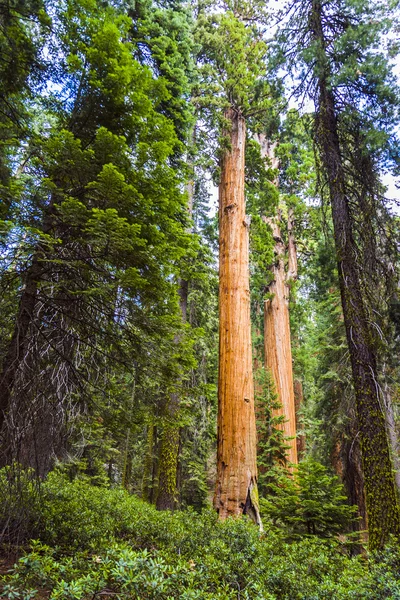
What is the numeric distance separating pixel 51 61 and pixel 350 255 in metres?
5.03

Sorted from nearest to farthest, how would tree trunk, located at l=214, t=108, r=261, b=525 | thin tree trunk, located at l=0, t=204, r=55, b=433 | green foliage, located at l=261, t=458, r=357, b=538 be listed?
1. thin tree trunk, located at l=0, t=204, r=55, b=433
2. tree trunk, located at l=214, t=108, r=261, b=525
3. green foliage, located at l=261, t=458, r=357, b=538

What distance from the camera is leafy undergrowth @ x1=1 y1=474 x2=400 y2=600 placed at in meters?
2.22

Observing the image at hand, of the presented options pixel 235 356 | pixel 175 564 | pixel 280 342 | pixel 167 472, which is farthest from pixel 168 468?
pixel 175 564

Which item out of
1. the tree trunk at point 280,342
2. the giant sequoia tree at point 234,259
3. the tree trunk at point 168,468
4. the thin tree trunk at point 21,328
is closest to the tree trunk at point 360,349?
the giant sequoia tree at point 234,259

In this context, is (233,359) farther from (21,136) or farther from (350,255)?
(21,136)

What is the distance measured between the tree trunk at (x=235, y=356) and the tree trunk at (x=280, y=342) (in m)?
3.73

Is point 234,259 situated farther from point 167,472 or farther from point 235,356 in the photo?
point 167,472

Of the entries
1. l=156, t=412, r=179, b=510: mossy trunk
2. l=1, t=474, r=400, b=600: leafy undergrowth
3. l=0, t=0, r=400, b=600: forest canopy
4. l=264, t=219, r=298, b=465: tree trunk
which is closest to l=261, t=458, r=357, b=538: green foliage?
l=0, t=0, r=400, b=600: forest canopy

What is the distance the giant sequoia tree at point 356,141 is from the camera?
4.79 m

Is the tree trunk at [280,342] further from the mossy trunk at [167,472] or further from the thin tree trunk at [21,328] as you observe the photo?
the thin tree trunk at [21,328]

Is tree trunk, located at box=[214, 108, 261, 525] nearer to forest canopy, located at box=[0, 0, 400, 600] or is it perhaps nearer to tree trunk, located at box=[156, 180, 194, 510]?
forest canopy, located at box=[0, 0, 400, 600]

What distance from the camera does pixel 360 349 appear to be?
4.91 metres

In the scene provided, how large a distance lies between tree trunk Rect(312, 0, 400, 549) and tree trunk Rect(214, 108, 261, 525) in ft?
5.37

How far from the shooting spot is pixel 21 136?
13.7ft
